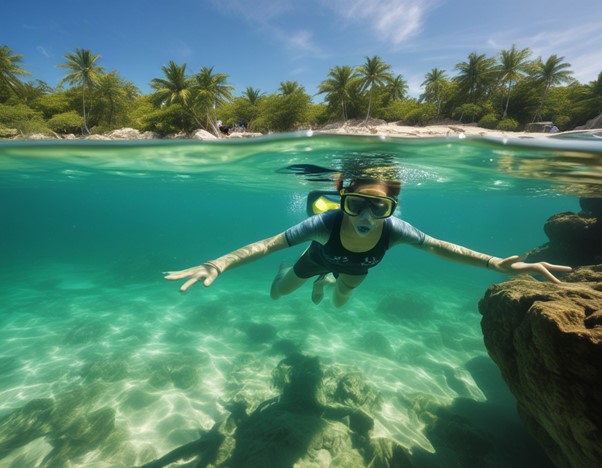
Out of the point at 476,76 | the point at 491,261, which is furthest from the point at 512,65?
the point at 491,261

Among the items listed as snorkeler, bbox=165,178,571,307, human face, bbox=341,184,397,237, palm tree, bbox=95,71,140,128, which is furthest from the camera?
Answer: palm tree, bbox=95,71,140,128

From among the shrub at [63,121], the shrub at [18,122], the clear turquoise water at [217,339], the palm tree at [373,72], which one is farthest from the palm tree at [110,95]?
the palm tree at [373,72]

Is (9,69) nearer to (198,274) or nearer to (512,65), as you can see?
(198,274)

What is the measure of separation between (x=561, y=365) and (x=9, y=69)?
185ft

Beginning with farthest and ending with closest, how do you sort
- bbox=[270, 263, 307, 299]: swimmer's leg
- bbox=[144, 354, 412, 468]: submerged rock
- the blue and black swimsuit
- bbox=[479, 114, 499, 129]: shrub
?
bbox=[479, 114, 499, 129]: shrub
bbox=[270, 263, 307, 299]: swimmer's leg
bbox=[144, 354, 412, 468]: submerged rock
the blue and black swimsuit

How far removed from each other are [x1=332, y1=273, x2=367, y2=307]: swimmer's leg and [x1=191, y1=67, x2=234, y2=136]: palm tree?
3014 cm

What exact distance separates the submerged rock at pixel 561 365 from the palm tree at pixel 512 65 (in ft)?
121

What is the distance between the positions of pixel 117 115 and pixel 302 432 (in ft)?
158

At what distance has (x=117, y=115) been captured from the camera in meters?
39.6

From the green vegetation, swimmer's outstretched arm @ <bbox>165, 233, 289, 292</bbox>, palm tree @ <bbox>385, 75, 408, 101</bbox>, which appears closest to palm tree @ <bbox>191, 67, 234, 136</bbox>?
the green vegetation

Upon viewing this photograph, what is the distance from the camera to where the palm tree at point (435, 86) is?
38.7 metres

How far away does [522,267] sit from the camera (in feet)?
11.1

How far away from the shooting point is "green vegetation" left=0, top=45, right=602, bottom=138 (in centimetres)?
2991

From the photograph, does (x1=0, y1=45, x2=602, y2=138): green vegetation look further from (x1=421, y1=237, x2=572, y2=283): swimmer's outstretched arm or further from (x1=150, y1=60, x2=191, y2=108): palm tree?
(x1=421, y1=237, x2=572, y2=283): swimmer's outstretched arm
